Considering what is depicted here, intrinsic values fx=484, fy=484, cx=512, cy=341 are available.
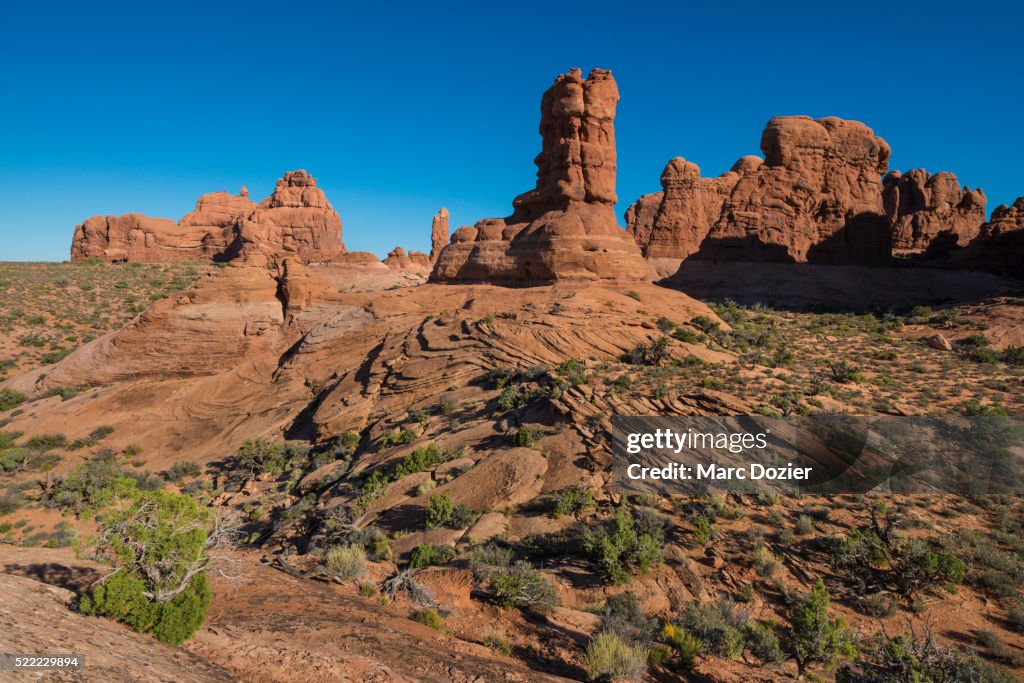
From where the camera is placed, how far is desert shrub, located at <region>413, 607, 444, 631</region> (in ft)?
27.7

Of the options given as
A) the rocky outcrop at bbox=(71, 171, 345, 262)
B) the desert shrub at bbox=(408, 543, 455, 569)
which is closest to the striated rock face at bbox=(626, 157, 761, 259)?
the rocky outcrop at bbox=(71, 171, 345, 262)

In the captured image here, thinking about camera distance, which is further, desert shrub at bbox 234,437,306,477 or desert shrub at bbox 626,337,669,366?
desert shrub at bbox 626,337,669,366

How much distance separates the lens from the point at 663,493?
41.1ft

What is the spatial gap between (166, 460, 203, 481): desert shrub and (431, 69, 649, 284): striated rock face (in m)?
17.6

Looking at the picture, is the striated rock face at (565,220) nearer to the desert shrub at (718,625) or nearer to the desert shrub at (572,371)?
the desert shrub at (572,371)

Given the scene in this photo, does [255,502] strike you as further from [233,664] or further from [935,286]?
[935,286]

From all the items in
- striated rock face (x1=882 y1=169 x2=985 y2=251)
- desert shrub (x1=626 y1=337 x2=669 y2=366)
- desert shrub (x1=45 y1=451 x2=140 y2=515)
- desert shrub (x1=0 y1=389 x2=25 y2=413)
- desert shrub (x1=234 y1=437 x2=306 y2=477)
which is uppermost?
striated rock face (x1=882 y1=169 x2=985 y2=251)

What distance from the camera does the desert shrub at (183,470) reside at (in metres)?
19.3

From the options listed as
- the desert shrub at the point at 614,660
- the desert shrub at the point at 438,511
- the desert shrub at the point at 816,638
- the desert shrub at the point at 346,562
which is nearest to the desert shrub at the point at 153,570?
the desert shrub at the point at 346,562

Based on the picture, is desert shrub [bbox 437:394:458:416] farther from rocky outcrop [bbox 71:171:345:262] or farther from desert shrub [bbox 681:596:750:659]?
rocky outcrop [bbox 71:171:345:262]

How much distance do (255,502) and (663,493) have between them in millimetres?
13291

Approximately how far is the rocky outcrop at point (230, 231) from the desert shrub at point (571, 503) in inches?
2584

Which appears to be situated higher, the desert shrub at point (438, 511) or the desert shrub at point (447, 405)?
the desert shrub at point (447, 405)

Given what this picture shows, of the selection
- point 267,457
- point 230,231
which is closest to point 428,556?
point 267,457
